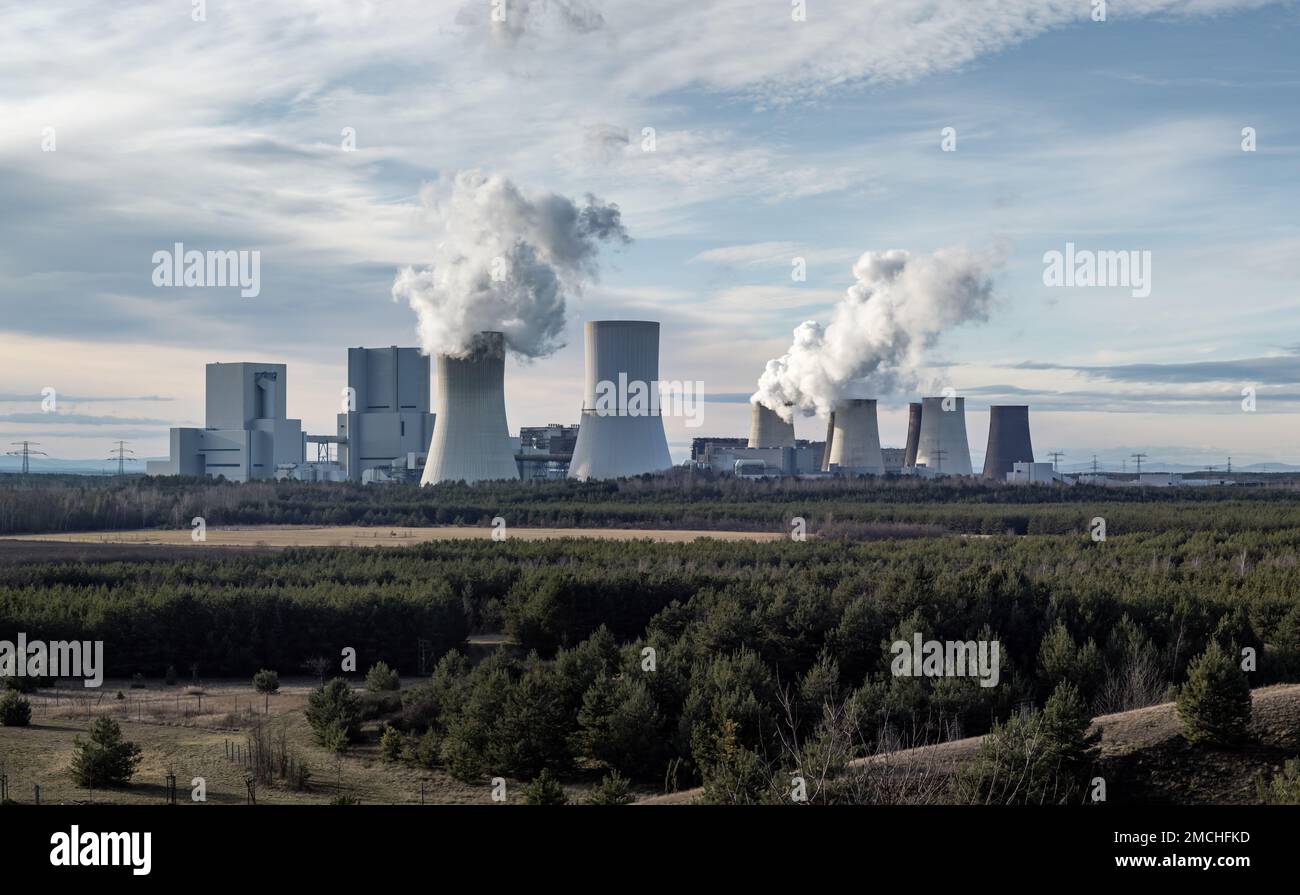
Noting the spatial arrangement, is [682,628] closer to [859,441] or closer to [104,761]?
[104,761]

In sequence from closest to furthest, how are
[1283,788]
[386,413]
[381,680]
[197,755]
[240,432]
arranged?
[1283,788], [197,755], [381,680], [240,432], [386,413]

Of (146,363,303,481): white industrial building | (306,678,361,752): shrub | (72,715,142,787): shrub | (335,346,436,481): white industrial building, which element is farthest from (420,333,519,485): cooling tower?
(72,715,142,787): shrub

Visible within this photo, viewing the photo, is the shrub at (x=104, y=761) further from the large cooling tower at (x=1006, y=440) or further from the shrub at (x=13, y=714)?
the large cooling tower at (x=1006, y=440)

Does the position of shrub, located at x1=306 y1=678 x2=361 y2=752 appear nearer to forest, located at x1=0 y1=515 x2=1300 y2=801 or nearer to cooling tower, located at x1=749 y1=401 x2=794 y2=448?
forest, located at x1=0 y1=515 x2=1300 y2=801

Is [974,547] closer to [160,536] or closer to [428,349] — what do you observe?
[428,349]

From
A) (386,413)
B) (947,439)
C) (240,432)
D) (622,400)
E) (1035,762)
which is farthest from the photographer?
(947,439)

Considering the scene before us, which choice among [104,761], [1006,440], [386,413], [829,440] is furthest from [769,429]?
[104,761]
